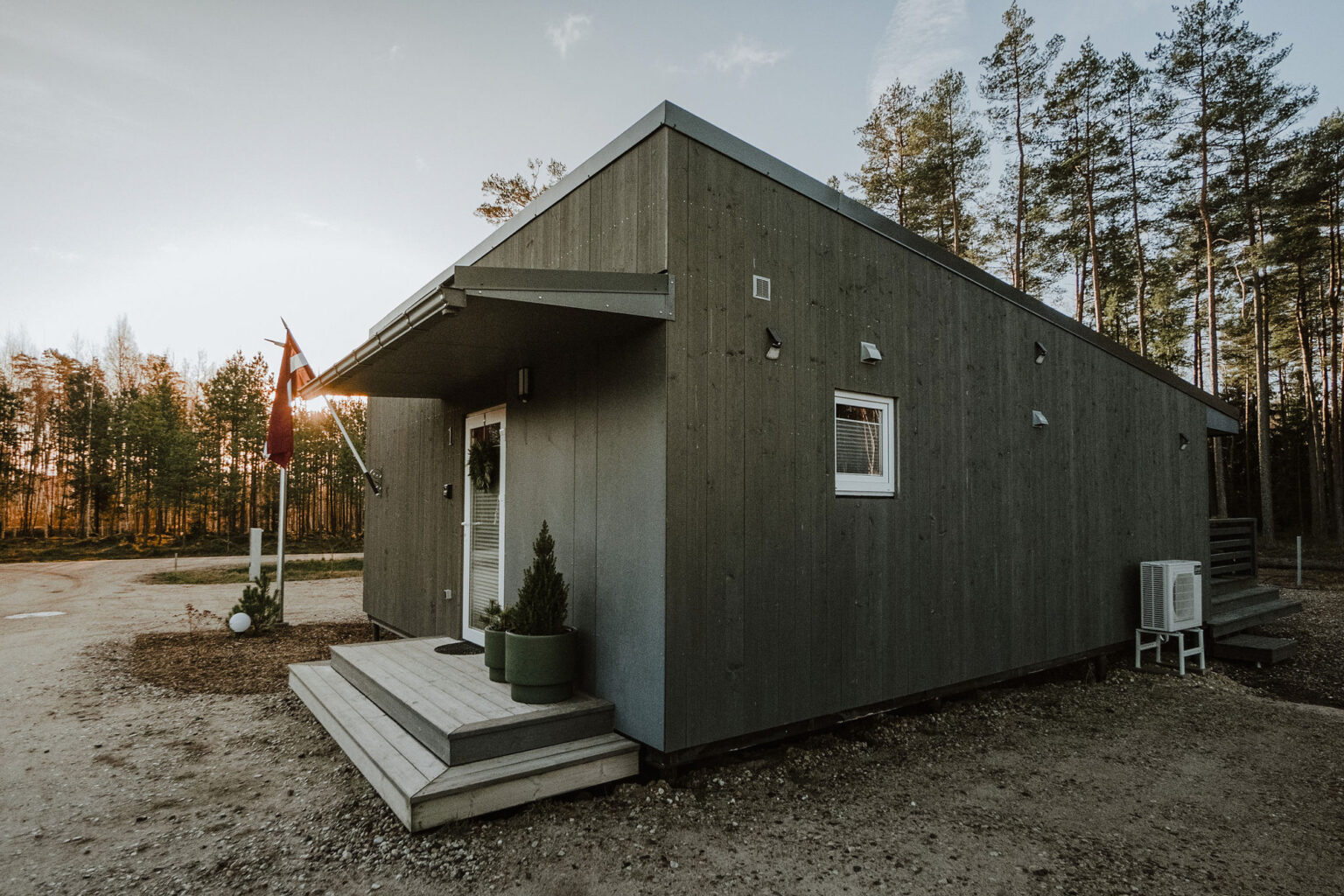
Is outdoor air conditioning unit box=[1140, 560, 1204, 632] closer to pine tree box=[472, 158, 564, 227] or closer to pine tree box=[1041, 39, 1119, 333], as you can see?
pine tree box=[1041, 39, 1119, 333]

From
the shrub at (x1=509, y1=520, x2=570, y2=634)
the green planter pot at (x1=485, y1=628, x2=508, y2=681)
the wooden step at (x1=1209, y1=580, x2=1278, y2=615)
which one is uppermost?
the shrub at (x1=509, y1=520, x2=570, y2=634)

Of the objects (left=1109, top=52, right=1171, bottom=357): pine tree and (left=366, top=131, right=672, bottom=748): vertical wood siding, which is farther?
(left=1109, top=52, right=1171, bottom=357): pine tree

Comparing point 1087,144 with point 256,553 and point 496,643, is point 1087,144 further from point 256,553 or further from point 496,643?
point 256,553

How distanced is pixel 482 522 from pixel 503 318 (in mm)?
2231

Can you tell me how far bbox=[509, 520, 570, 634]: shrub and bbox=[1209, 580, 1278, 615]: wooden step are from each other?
6.83 meters

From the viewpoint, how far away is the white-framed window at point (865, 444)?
3869 millimetres

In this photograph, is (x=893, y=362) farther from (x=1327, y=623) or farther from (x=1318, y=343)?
(x=1318, y=343)

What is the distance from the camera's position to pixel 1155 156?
46.7 ft

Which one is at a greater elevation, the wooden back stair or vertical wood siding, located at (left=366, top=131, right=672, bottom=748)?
vertical wood siding, located at (left=366, top=131, right=672, bottom=748)

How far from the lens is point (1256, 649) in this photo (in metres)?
6.01

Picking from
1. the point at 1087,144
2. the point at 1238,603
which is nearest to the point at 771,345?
the point at 1238,603

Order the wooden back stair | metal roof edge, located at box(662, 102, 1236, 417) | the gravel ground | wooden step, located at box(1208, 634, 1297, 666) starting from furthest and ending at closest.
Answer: the wooden back stair → wooden step, located at box(1208, 634, 1297, 666) → metal roof edge, located at box(662, 102, 1236, 417) → the gravel ground

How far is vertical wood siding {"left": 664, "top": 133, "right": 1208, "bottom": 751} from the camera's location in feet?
10.3

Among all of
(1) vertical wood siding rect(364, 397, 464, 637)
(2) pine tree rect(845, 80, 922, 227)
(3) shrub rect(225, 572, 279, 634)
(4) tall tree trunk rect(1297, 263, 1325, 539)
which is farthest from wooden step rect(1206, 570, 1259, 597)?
(4) tall tree trunk rect(1297, 263, 1325, 539)
